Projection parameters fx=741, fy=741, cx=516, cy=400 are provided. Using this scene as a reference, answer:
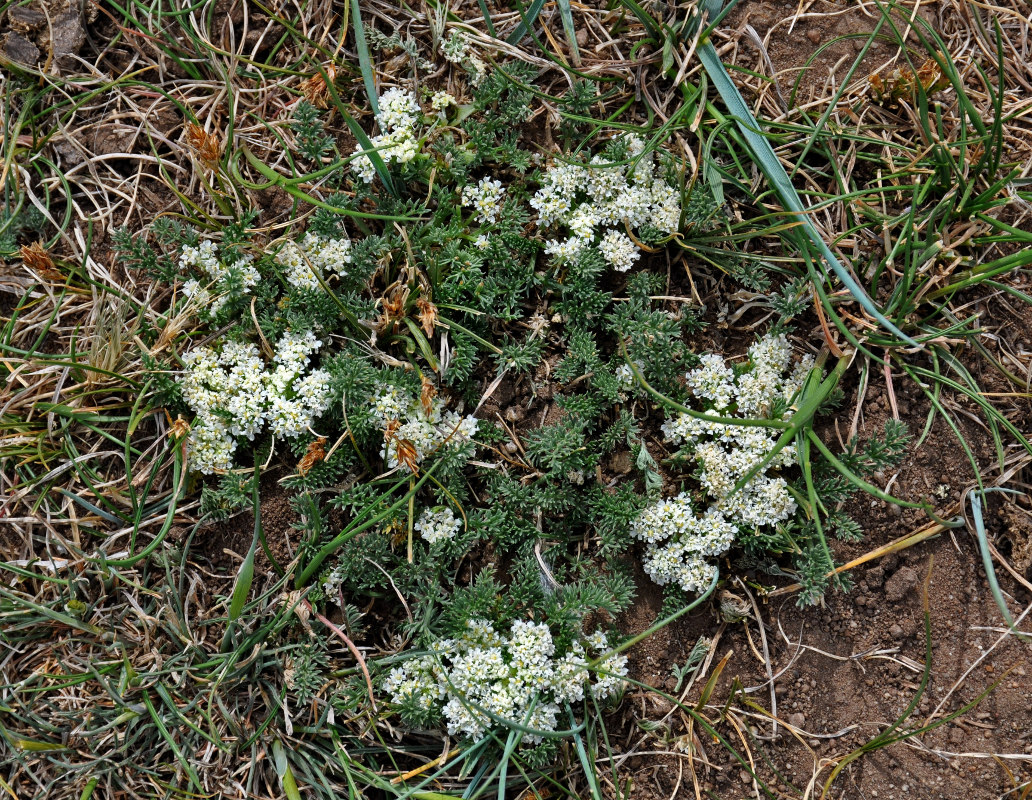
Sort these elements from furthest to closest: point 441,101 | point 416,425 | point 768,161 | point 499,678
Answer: point 441,101 → point 768,161 → point 416,425 → point 499,678

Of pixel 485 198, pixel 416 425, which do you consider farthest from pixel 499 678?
pixel 485 198

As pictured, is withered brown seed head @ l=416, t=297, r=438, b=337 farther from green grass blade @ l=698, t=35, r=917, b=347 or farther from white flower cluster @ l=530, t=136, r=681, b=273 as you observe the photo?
green grass blade @ l=698, t=35, r=917, b=347

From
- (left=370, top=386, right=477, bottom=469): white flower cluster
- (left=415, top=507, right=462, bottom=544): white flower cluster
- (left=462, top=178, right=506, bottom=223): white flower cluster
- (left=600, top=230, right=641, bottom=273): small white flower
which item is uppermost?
(left=462, top=178, right=506, bottom=223): white flower cluster

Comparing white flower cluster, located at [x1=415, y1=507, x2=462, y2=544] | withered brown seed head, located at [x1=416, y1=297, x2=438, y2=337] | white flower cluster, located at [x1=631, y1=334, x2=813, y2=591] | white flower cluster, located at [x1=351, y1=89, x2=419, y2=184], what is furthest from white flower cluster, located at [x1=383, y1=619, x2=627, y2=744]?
white flower cluster, located at [x1=351, y1=89, x2=419, y2=184]

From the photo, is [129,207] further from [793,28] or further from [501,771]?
[793,28]

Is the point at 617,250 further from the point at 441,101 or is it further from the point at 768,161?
Result: the point at 441,101

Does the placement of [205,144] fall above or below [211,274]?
above

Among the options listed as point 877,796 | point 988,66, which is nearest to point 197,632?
point 877,796
